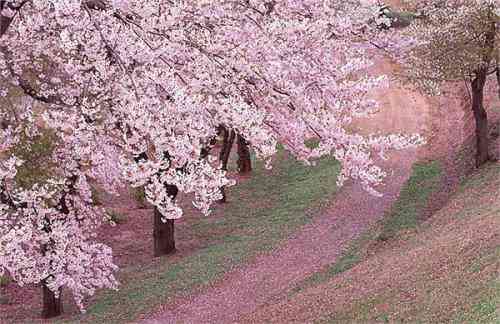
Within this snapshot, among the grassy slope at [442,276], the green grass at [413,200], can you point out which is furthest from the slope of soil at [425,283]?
the green grass at [413,200]

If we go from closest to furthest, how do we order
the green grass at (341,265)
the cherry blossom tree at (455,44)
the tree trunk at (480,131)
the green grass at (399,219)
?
1. the green grass at (341,265)
2. the green grass at (399,219)
3. the cherry blossom tree at (455,44)
4. the tree trunk at (480,131)

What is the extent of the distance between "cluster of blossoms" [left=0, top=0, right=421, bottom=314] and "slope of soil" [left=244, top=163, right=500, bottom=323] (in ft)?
8.27

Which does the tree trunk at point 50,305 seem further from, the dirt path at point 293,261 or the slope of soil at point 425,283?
the slope of soil at point 425,283

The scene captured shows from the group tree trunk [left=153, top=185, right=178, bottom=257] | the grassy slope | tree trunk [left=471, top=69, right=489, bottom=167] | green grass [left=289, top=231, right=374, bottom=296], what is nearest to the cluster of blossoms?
the grassy slope

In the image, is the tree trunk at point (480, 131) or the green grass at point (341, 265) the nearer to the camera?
the green grass at point (341, 265)

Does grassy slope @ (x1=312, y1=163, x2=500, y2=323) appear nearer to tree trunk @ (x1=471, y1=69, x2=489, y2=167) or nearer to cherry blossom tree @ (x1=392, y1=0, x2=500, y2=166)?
cherry blossom tree @ (x1=392, y1=0, x2=500, y2=166)

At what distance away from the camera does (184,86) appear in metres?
10.4

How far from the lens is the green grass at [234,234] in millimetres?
21234

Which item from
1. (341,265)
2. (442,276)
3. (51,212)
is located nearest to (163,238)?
(341,265)

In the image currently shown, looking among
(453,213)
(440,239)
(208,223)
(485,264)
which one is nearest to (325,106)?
(485,264)

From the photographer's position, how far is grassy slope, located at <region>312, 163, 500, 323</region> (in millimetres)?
11180

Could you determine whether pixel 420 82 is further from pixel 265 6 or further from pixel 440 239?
pixel 265 6

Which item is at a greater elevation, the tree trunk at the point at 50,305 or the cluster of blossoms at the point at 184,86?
the cluster of blossoms at the point at 184,86

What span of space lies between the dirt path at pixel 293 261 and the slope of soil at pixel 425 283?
1619mm
